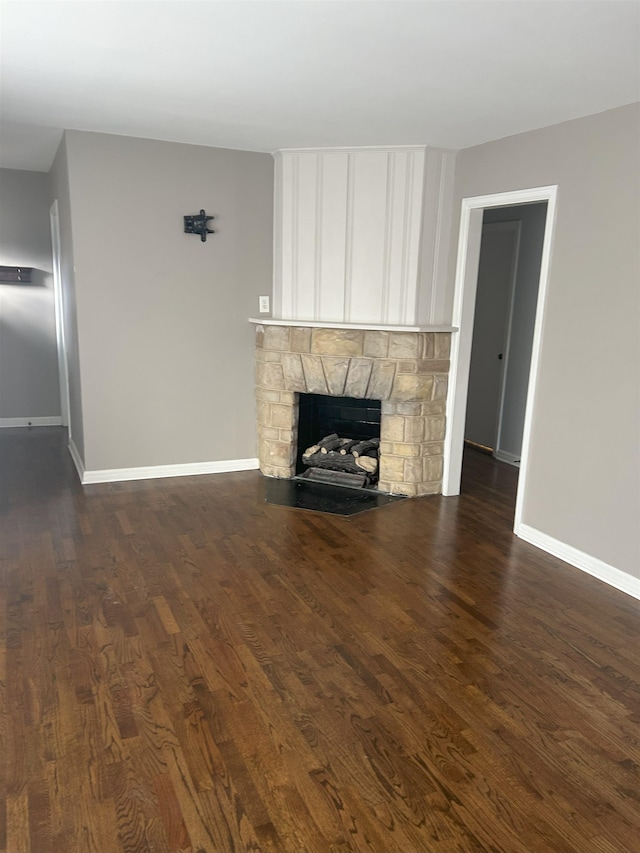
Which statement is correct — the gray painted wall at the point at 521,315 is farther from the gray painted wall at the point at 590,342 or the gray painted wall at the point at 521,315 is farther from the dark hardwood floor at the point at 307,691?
the dark hardwood floor at the point at 307,691

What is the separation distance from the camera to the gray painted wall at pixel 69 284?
4.44m

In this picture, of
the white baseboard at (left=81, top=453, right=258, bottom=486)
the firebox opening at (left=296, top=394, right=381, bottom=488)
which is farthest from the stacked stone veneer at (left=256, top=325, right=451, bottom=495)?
the white baseboard at (left=81, top=453, right=258, bottom=486)

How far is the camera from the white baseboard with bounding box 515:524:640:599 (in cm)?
324

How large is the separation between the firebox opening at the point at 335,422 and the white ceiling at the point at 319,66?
1.98 meters

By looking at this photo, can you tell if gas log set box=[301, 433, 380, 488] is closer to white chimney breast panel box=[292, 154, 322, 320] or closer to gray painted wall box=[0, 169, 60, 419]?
white chimney breast panel box=[292, 154, 322, 320]

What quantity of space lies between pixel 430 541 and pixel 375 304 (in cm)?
175

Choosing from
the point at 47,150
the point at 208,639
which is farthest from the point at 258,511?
the point at 47,150

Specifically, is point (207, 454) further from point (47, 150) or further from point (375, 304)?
point (47, 150)

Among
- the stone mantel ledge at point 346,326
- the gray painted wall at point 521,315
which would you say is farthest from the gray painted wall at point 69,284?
the gray painted wall at point 521,315

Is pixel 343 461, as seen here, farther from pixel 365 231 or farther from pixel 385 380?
pixel 365 231

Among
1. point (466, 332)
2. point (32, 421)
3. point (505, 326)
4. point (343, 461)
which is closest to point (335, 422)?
point (343, 461)

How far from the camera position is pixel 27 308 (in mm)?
6219

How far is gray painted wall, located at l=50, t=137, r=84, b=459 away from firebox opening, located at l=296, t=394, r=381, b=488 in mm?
1698

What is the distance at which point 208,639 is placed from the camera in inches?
106
